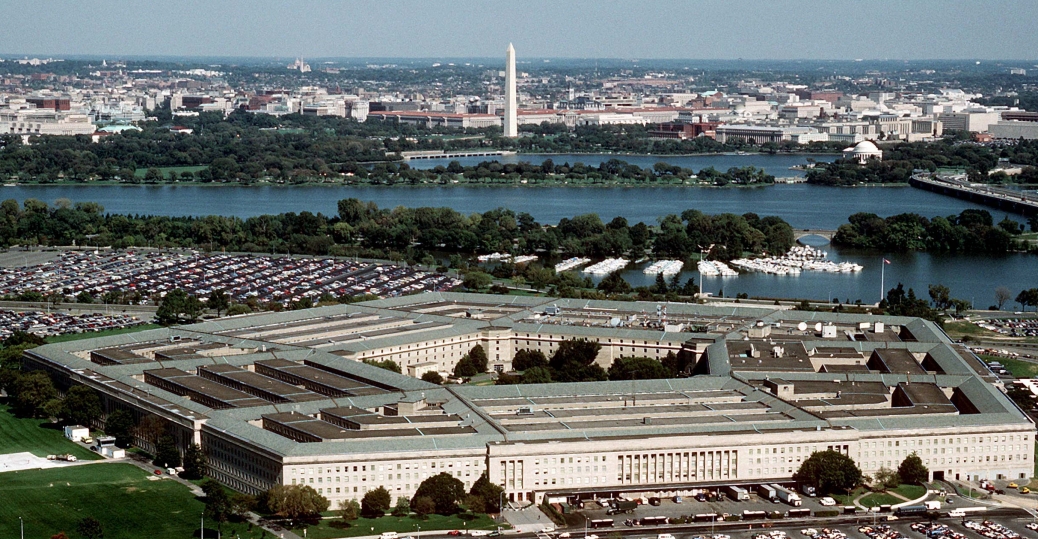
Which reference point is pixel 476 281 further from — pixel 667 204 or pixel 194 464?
pixel 667 204

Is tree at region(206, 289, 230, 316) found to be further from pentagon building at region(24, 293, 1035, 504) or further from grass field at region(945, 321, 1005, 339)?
grass field at region(945, 321, 1005, 339)

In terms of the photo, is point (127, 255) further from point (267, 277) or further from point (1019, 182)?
point (1019, 182)

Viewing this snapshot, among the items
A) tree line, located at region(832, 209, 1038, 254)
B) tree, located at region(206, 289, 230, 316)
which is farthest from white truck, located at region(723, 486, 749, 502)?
tree line, located at region(832, 209, 1038, 254)

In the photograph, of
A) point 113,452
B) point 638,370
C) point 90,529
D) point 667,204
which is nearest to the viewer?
point 90,529

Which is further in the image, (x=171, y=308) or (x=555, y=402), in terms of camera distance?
(x=171, y=308)

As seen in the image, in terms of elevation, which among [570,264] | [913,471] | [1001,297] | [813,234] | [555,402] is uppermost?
[555,402]

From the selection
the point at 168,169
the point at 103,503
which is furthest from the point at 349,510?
the point at 168,169

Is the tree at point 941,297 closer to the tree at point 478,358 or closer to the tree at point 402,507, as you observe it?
the tree at point 478,358
